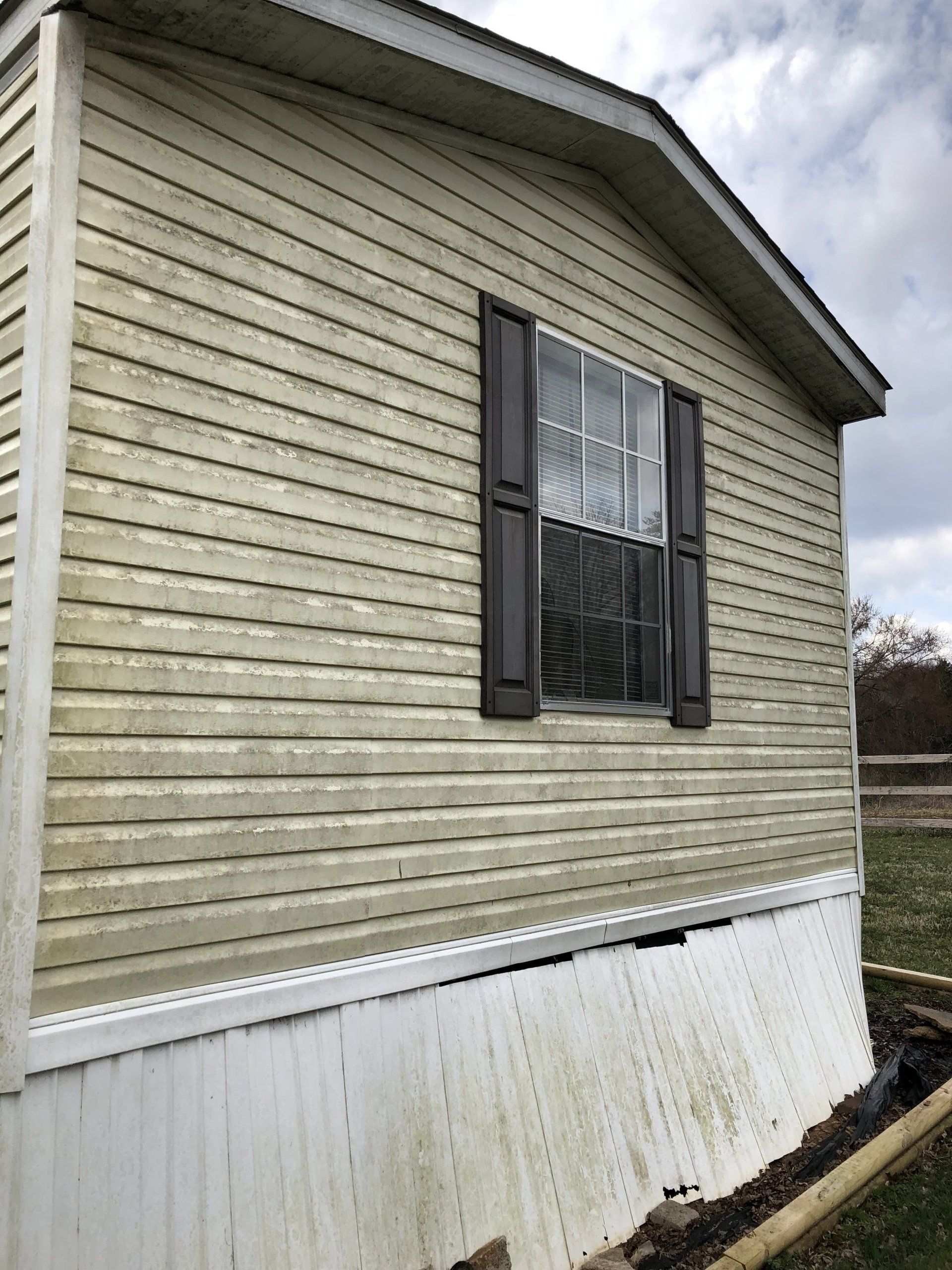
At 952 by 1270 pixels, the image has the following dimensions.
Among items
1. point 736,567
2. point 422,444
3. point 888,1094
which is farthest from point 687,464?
point 888,1094

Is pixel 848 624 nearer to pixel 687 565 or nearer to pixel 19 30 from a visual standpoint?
pixel 687 565

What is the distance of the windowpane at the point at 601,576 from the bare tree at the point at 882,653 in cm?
2958

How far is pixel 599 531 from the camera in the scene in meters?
4.93

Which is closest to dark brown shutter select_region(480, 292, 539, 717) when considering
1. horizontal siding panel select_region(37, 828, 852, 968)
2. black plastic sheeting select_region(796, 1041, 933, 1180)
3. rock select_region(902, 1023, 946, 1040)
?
horizontal siding panel select_region(37, 828, 852, 968)

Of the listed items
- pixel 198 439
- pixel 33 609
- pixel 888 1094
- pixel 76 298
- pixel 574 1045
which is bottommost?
pixel 888 1094

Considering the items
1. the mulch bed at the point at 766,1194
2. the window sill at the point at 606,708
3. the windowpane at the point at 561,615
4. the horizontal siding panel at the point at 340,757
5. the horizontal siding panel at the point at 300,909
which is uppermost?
the windowpane at the point at 561,615

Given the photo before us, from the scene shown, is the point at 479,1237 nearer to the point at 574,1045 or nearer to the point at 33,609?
the point at 574,1045

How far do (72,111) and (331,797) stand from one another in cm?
240

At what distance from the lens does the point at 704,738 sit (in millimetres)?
5438

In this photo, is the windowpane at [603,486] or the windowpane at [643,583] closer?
the windowpane at [603,486]

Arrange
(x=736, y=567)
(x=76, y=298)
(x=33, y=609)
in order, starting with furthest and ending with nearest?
1. (x=736, y=567)
2. (x=76, y=298)
3. (x=33, y=609)

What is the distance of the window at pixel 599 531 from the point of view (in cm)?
466

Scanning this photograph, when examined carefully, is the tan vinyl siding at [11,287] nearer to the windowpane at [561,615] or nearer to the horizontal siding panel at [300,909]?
the horizontal siding panel at [300,909]

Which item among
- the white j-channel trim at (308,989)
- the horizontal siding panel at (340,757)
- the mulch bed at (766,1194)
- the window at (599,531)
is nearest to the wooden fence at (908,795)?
the mulch bed at (766,1194)
